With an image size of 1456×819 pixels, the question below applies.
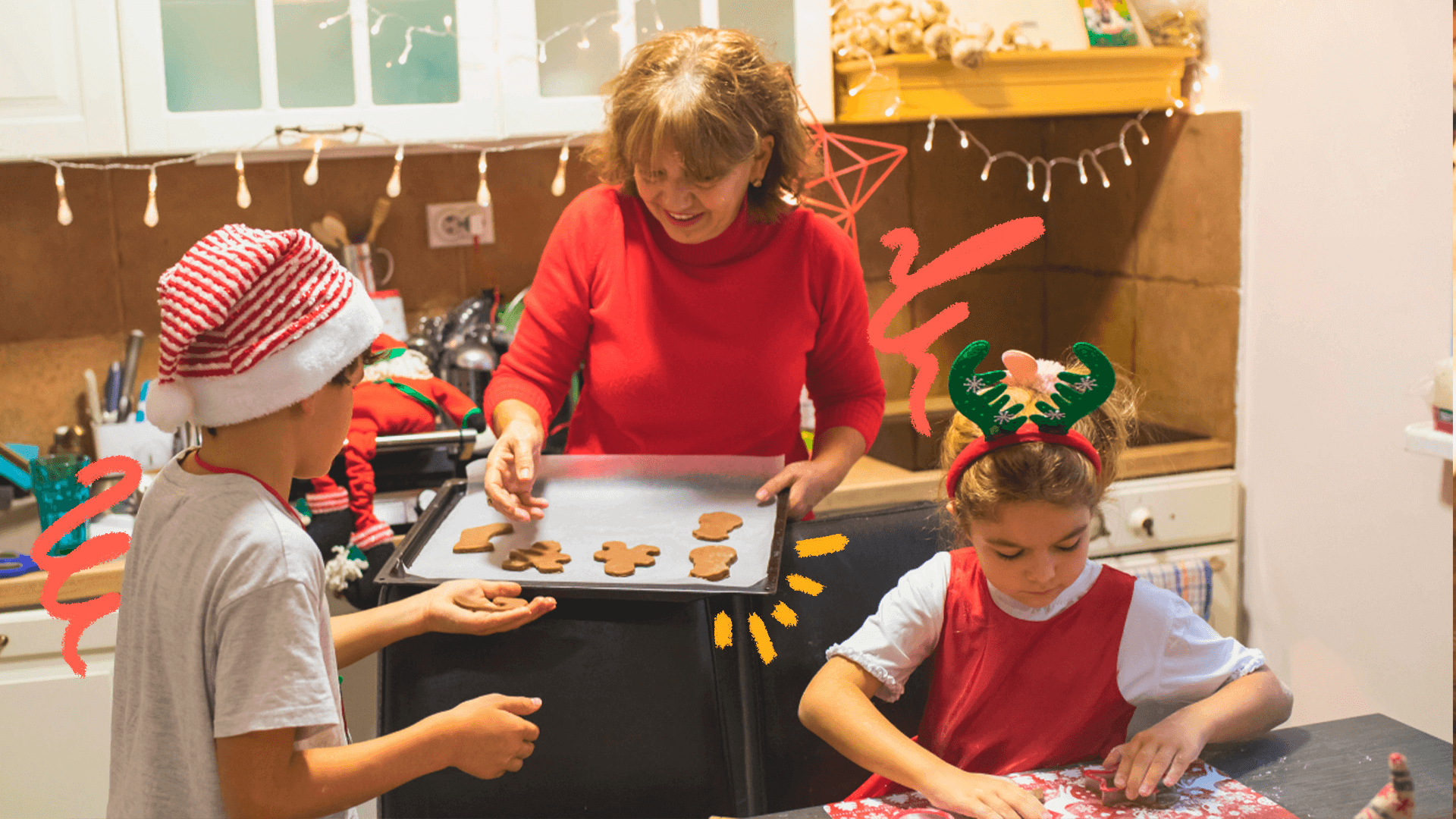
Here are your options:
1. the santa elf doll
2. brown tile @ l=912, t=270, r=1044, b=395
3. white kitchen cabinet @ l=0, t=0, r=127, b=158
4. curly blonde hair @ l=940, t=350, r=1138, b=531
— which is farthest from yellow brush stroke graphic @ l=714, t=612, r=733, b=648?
brown tile @ l=912, t=270, r=1044, b=395

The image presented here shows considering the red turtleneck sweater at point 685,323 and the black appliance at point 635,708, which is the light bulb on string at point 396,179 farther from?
the black appliance at point 635,708

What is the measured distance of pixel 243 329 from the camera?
0.83 m

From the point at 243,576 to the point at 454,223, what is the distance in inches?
66.8

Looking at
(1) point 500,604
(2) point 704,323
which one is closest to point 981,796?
(1) point 500,604

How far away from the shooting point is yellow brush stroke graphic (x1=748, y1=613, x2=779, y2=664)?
3.98ft

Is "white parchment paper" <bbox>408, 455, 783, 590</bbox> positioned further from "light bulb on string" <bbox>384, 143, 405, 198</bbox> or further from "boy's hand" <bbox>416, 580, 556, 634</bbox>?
"light bulb on string" <bbox>384, 143, 405, 198</bbox>

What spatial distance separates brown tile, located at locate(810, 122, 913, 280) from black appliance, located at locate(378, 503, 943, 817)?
1.56m

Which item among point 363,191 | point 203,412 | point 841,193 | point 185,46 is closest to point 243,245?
point 203,412

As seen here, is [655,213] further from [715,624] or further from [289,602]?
[289,602]

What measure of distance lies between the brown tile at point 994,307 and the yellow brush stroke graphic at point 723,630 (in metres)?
1.66

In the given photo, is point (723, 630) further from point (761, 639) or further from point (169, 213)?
point (169, 213)

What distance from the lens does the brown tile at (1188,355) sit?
90.0 inches

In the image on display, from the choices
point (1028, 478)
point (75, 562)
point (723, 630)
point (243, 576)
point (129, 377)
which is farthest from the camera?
point (129, 377)

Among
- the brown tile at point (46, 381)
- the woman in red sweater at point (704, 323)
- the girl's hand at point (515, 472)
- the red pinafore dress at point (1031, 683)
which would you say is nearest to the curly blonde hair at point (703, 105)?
the woman in red sweater at point (704, 323)
